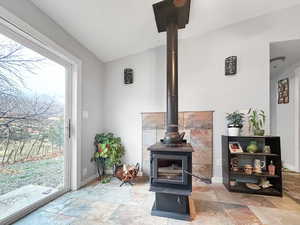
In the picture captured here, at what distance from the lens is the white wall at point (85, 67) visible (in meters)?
1.56

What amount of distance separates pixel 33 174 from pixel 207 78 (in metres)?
3.02

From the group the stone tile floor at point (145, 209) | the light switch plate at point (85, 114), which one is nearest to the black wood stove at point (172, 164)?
the stone tile floor at point (145, 209)

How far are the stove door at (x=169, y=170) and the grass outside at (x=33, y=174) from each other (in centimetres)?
146

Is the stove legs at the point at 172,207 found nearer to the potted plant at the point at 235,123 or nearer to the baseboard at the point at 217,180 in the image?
the baseboard at the point at 217,180

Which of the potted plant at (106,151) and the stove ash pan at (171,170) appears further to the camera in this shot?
the potted plant at (106,151)

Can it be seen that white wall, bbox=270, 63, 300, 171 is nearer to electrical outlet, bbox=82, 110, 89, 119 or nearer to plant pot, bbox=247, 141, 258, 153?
plant pot, bbox=247, 141, 258, 153

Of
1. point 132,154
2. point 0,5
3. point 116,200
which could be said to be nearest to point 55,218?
point 116,200

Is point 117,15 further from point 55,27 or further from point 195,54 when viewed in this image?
point 195,54

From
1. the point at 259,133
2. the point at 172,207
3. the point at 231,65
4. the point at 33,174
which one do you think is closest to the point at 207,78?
the point at 231,65

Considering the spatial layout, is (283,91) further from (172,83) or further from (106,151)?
(106,151)

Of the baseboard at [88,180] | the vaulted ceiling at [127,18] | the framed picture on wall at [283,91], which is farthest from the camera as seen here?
the framed picture on wall at [283,91]

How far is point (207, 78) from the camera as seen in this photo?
2.72 m

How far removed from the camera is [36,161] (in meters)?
1.82

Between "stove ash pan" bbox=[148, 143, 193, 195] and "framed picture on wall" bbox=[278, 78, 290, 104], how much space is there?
328 cm
